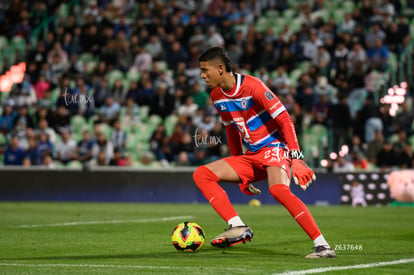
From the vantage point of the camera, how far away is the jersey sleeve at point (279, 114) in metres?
7.65

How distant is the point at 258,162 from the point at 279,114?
0.65 metres

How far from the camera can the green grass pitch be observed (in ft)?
21.7

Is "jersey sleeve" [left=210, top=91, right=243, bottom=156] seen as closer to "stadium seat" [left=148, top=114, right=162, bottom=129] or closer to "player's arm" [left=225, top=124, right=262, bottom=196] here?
"player's arm" [left=225, top=124, right=262, bottom=196]

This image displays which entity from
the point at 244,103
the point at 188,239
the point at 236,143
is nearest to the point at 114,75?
the point at 236,143

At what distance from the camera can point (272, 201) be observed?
20250 millimetres

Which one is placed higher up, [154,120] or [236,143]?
[154,120]

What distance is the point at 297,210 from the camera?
747cm

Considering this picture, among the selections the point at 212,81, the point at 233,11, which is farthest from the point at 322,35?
the point at 212,81

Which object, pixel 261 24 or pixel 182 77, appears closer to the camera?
pixel 182 77

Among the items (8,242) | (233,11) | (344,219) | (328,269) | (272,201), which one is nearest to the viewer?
(328,269)

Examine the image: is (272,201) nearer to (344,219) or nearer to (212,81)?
(344,219)

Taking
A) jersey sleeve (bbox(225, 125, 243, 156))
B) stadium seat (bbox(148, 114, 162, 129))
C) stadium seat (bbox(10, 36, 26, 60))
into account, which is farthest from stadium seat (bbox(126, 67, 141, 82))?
jersey sleeve (bbox(225, 125, 243, 156))

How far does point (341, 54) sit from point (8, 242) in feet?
46.4

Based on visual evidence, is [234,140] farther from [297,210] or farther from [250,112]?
[297,210]
